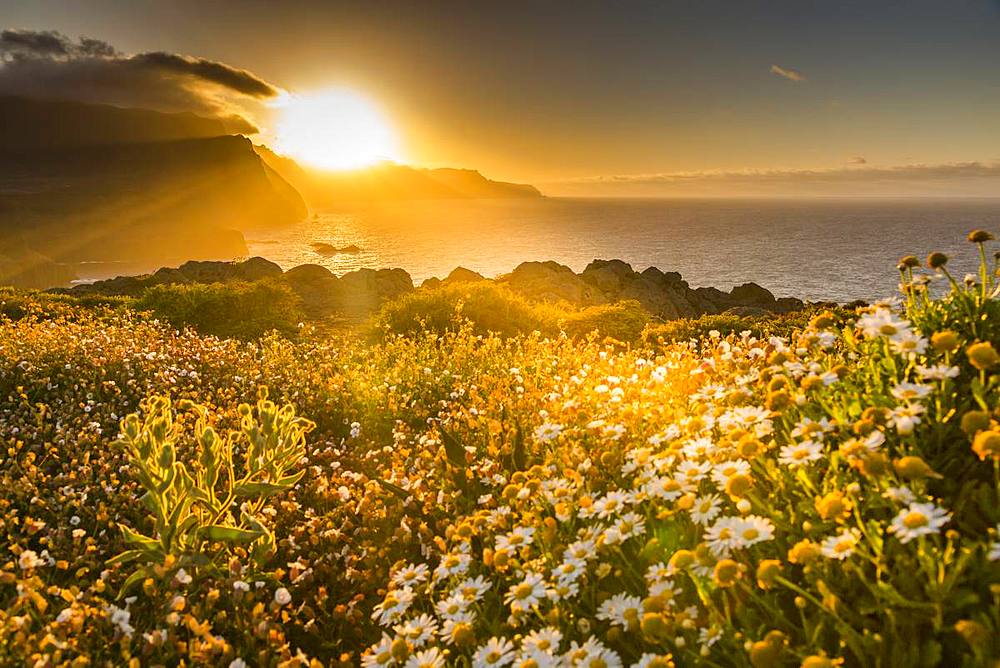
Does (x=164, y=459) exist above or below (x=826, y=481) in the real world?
below

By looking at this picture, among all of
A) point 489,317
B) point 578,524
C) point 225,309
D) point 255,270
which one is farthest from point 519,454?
point 255,270

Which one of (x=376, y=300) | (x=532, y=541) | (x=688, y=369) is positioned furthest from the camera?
(x=376, y=300)

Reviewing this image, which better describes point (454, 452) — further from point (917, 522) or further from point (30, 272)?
point (30, 272)

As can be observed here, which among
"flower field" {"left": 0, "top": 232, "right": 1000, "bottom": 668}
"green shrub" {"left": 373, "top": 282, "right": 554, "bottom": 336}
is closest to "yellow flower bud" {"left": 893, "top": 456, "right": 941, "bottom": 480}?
"flower field" {"left": 0, "top": 232, "right": 1000, "bottom": 668}

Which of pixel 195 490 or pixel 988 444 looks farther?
pixel 195 490

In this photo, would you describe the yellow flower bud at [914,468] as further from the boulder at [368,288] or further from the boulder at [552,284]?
the boulder at [552,284]

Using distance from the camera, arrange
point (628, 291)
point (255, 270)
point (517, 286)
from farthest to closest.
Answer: point (255, 270)
point (628, 291)
point (517, 286)

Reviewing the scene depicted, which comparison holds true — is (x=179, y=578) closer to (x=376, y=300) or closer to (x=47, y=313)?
(x=47, y=313)

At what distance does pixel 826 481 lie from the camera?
9.21 ft

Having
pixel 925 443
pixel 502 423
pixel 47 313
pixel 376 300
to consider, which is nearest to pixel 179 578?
pixel 502 423

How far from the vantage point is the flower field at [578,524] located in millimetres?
2369

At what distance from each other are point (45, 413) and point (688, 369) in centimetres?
801

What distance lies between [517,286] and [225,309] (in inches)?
546

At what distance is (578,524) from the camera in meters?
3.93
